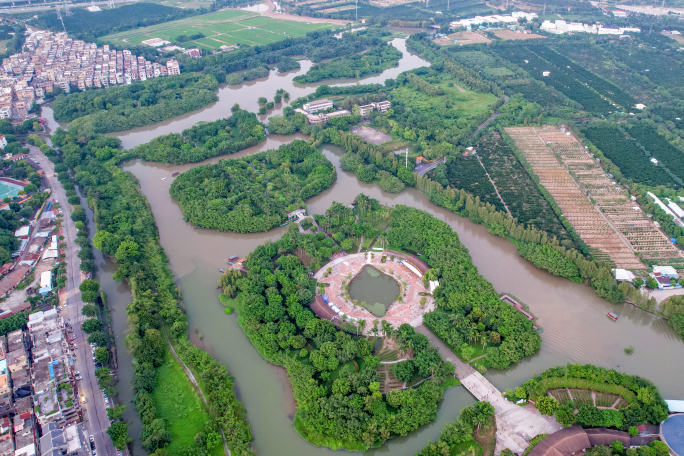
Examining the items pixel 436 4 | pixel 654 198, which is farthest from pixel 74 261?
pixel 436 4

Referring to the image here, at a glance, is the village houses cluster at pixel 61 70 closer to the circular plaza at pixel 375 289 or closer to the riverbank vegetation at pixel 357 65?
the riverbank vegetation at pixel 357 65

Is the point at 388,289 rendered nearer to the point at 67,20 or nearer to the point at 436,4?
the point at 436,4

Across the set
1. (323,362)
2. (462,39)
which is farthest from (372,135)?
(462,39)

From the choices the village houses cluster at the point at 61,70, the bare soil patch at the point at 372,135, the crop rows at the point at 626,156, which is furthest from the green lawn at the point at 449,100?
the village houses cluster at the point at 61,70

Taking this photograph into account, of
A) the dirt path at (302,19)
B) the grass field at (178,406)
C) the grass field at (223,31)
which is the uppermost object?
the dirt path at (302,19)

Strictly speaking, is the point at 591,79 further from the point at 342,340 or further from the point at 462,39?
the point at 342,340

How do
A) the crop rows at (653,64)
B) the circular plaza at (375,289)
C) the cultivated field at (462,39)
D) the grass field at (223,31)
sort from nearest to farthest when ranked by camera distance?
the circular plaza at (375,289)
the crop rows at (653,64)
the cultivated field at (462,39)
the grass field at (223,31)
